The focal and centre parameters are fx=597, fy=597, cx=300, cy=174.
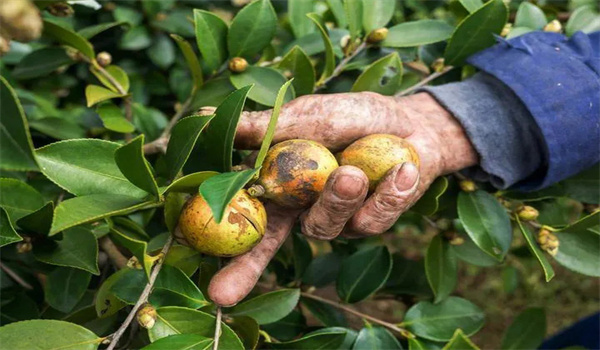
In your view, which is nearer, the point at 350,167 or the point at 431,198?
the point at 350,167

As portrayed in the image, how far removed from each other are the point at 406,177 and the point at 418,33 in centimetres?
43

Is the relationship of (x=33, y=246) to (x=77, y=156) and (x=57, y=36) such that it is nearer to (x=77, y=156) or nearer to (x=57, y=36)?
(x=77, y=156)

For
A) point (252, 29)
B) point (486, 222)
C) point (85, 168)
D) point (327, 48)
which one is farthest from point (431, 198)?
point (85, 168)

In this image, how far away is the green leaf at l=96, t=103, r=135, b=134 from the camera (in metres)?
1.07

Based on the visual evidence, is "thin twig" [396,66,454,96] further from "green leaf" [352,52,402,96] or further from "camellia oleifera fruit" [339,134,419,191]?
"camellia oleifera fruit" [339,134,419,191]

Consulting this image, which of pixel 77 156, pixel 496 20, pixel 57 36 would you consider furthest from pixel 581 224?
pixel 57 36

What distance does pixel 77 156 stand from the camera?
29.9 inches

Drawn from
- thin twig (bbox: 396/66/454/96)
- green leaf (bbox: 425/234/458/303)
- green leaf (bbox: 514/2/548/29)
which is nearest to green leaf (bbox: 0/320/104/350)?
green leaf (bbox: 425/234/458/303)

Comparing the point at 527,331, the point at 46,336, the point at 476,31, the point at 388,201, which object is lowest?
the point at 527,331

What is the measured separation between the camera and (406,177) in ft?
2.67

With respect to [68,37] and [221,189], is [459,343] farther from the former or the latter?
[68,37]

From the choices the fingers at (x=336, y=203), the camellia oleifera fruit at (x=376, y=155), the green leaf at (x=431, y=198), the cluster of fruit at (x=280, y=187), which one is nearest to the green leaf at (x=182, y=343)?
the cluster of fruit at (x=280, y=187)

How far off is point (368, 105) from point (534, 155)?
37cm

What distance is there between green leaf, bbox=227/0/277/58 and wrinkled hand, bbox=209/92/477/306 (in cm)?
19
